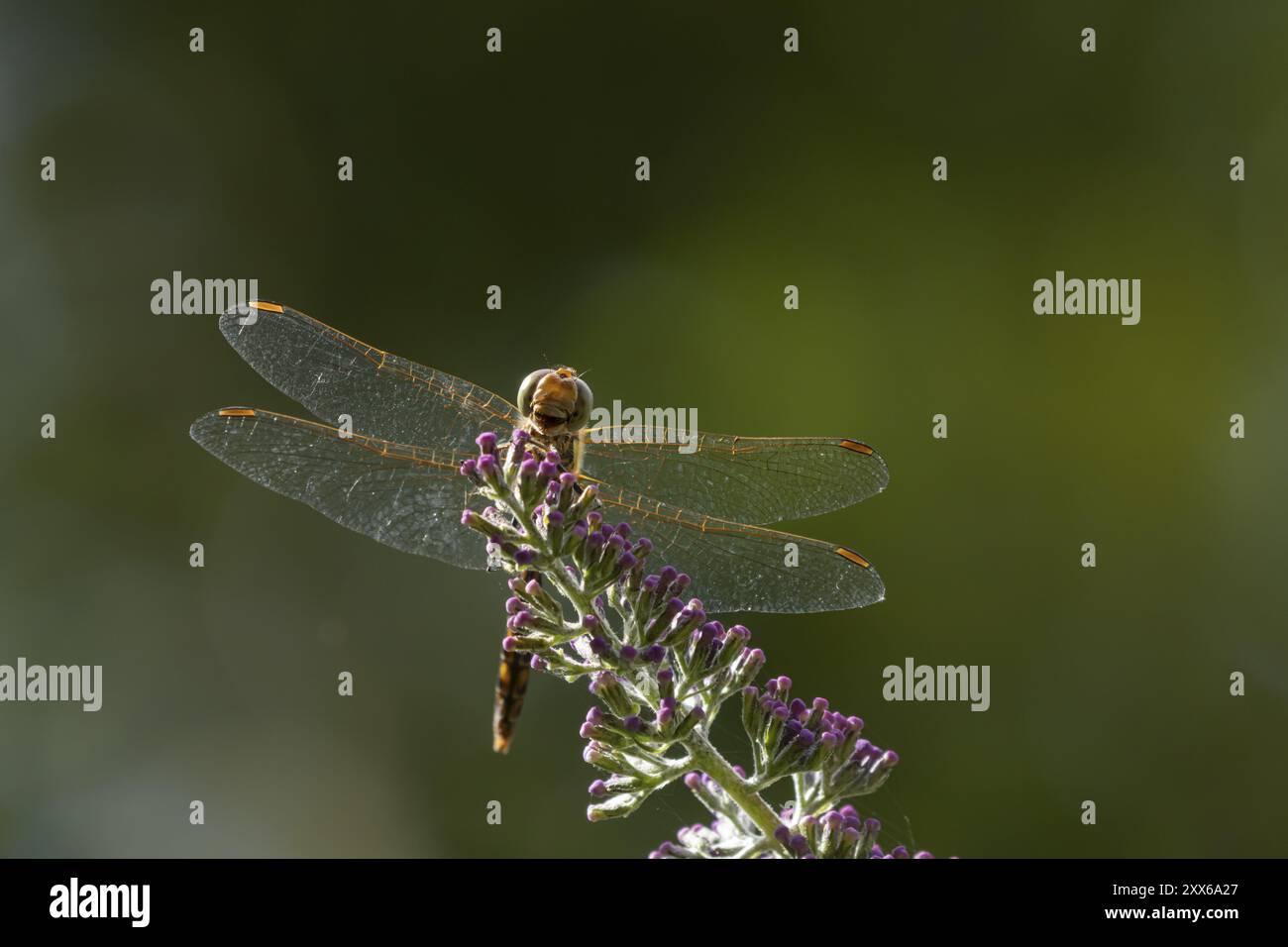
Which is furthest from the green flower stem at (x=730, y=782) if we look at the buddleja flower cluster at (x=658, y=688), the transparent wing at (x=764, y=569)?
the transparent wing at (x=764, y=569)

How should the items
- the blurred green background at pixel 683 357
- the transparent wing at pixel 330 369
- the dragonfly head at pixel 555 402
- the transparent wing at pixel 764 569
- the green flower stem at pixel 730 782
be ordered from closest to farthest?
1. the green flower stem at pixel 730 782
2. the transparent wing at pixel 764 569
3. the dragonfly head at pixel 555 402
4. the transparent wing at pixel 330 369
5. the blurred green background at pixel 683 357

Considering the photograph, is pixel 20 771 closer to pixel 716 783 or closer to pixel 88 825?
pixel 88 825

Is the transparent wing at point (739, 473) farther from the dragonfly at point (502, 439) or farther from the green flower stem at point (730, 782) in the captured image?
the green flower stem at point (730, 782)

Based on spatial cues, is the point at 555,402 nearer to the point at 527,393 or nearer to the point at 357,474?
the point at 527,393

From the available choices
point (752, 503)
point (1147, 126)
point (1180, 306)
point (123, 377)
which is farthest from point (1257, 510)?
point (123, 377)

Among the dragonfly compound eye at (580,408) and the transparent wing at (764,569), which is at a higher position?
the dragonfly compound eye at (580,408)

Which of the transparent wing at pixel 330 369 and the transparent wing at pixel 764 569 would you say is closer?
the transparent wing at pixel 764 569

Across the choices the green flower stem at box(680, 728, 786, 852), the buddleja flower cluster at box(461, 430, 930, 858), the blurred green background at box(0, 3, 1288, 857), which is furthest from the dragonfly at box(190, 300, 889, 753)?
the blurred green background at box(0, 3, 1288, 857)

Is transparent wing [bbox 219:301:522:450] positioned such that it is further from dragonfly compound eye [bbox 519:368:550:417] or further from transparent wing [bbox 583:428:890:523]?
transparent wing [bbox 583:428:890:523]
